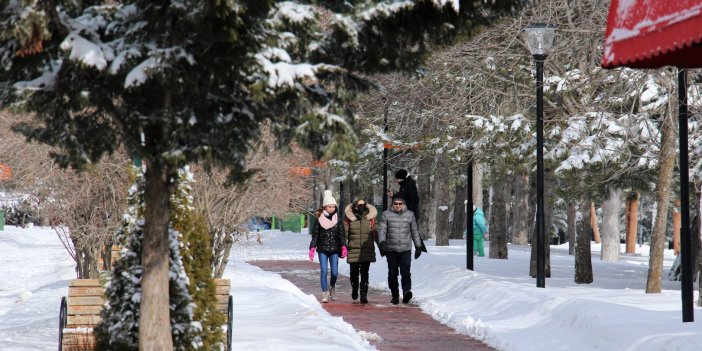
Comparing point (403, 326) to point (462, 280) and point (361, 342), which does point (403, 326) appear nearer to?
point (361, 342)

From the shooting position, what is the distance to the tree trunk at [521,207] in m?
42.3

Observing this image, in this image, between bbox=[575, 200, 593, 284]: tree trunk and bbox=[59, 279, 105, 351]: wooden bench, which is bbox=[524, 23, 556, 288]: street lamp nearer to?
bbox=[575, 200, 593, 284]: tree trunk

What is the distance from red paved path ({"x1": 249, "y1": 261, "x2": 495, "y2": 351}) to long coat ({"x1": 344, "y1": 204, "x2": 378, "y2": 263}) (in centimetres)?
76

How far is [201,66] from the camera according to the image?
6.60m

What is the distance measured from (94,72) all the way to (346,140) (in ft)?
5.15

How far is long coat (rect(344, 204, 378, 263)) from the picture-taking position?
17734mm

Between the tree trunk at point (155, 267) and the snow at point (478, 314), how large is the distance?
314 centimetres

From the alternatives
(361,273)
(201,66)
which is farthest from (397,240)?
(201,66)

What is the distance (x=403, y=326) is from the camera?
14.2 m

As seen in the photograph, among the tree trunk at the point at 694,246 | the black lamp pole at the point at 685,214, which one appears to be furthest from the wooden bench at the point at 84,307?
the tree trunk at the point at 694,246

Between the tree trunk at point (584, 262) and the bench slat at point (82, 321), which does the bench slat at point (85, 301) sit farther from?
the tree trunk at point (584, 262)

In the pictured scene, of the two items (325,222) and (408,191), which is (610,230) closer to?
(408,191)

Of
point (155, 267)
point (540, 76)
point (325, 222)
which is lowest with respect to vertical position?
point (155, 267)

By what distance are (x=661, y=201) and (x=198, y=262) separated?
10.3 metres
